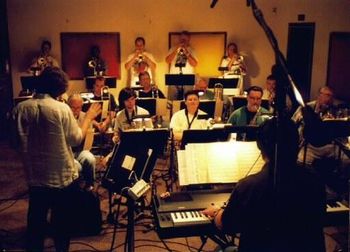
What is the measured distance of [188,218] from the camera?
3367 millimetres

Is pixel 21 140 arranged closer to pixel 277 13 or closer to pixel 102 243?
pixel 102 243

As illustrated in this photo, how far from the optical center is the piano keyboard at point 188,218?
3.32 meters

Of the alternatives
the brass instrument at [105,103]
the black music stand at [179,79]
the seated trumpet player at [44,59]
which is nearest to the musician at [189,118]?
the brass instrument at [105,103]

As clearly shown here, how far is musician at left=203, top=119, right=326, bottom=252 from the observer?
94.1 inches

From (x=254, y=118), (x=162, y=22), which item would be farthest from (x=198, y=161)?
(x=162, y=22)

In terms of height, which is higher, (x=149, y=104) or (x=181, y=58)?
(x=181, y=58)

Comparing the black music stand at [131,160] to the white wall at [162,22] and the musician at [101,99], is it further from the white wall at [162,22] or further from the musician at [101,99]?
the white wall at [162,22]

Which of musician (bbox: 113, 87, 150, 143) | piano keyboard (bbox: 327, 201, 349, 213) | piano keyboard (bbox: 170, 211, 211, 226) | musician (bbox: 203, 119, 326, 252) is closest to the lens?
musician (bbox: 203, 119, 326, 252)

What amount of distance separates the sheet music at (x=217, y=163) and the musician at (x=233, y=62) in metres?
6.87

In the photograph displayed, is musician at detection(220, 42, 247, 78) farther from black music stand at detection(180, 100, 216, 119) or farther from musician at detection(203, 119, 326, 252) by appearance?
musician at detection(203, 119, 326, 252)

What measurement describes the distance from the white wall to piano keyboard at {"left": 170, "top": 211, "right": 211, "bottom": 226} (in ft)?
26.1

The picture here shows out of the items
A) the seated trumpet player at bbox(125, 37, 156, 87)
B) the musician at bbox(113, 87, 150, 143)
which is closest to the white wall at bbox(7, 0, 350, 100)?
the seated trumpet player at bbox(125, 37, 156, 87)

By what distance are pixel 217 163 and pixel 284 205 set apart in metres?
1.31

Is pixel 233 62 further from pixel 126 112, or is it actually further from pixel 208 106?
pixel 126 112
